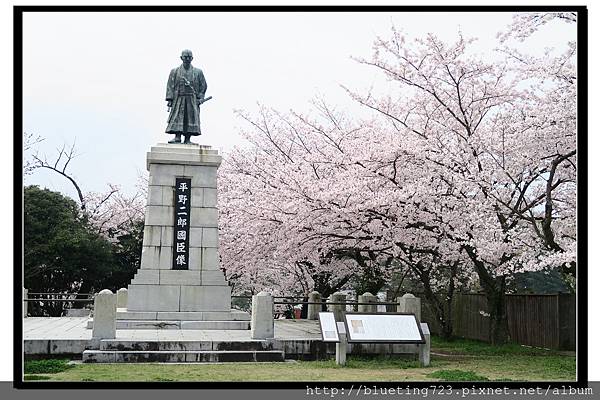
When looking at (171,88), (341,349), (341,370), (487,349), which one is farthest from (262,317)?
(171,88)

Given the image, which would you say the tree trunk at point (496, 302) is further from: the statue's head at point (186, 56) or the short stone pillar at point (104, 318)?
the statue's head at point (186, 56)

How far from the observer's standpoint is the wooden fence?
13.2 metres

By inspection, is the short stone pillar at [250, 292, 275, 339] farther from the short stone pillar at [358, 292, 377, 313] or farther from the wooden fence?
the wooden fence

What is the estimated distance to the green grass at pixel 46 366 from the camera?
995cm

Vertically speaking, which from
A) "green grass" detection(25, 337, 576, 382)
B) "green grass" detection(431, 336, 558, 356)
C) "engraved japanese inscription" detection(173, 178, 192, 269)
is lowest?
"green grass" detection(431, 336, 558, 356)

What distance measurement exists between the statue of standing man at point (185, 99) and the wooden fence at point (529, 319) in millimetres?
7069

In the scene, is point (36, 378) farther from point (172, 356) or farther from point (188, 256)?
point (188, 256)

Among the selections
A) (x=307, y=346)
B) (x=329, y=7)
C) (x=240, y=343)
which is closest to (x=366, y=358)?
(x=307, y=346)

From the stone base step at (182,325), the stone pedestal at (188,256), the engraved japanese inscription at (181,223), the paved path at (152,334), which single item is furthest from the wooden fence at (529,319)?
the engraved japanese inscription at (181,223)

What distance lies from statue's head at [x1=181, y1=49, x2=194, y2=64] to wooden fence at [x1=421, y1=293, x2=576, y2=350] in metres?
7.87

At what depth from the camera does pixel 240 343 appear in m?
11.5

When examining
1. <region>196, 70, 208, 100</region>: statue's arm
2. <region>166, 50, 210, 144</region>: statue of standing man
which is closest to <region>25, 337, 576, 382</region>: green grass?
<region>166, 50, 210, 144</region>: statue of standing man
